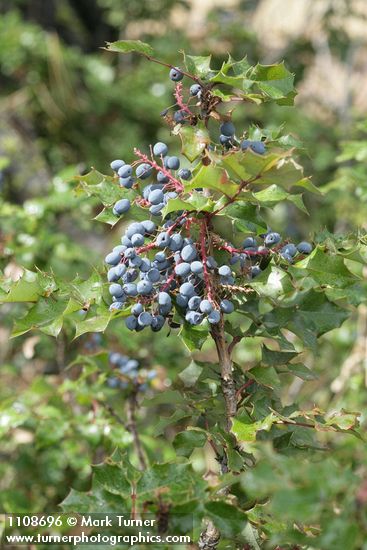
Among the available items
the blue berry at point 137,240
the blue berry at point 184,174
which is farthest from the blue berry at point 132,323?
the blue berry at point 184,174

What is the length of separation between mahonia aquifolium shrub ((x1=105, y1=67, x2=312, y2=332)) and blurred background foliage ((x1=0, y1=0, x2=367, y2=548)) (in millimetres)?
140

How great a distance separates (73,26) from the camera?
4598 mm

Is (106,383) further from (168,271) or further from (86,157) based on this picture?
(86,157)

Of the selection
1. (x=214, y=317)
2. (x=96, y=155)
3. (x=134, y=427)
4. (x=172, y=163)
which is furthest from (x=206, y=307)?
(x=96, y=155)

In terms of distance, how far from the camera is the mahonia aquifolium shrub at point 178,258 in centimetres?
89

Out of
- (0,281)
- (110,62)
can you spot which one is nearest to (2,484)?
(0,281)

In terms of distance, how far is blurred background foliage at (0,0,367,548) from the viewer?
1840 millimetres

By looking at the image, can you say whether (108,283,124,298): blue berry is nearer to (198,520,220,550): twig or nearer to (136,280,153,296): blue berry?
(136,280,153,296): blue berry

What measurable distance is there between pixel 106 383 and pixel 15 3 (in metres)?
3.14

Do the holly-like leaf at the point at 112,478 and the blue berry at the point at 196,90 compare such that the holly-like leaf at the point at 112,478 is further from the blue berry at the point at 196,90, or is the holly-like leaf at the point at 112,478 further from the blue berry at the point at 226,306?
the blue berry at the point at 196,90

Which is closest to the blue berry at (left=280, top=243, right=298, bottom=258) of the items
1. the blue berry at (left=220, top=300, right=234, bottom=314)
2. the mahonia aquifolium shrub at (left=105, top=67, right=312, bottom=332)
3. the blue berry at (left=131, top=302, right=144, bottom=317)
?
the mahonia aquifolium shrub at (left=105, top=67, right=312, bottom=332)

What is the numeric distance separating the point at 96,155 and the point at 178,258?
3020mm

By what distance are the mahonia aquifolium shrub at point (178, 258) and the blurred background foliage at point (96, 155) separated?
0.46 feet

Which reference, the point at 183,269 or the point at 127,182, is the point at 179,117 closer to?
the point at 127,182
